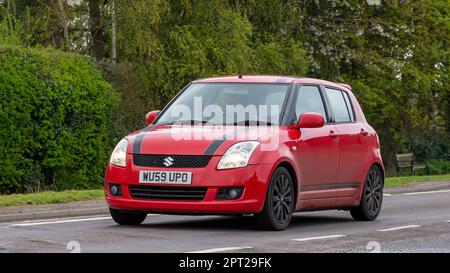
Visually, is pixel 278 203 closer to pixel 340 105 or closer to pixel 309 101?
pixel 309 101

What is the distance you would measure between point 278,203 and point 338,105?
2.89 meters

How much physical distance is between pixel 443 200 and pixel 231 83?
28.1ft

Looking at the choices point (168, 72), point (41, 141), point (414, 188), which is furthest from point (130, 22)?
point (414, 188)

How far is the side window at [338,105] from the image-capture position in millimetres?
15938

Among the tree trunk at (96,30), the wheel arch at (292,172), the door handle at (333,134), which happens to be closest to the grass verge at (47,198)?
the door handle at (333,134)

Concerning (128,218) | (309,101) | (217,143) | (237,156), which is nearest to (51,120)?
(309,101)

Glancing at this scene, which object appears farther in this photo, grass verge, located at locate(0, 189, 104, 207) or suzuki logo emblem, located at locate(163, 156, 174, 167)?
grass verge, located at locate(0, 189, 104, 207)

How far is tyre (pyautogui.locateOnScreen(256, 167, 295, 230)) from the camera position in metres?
13.5

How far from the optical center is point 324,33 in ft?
132

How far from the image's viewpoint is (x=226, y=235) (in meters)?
13.1

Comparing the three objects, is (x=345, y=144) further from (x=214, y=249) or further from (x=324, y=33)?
(x=324, y=33)

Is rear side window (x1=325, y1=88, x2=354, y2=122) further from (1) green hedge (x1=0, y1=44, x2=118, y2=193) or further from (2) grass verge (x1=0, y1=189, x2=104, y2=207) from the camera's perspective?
(1) green hedge (x1=0, y1=44, x2=118, y2=193)

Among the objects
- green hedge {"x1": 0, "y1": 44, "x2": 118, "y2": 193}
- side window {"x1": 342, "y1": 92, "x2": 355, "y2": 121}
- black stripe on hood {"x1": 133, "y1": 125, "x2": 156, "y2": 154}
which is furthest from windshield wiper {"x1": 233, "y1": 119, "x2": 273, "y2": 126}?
green hedge {"x1": 0, "y1": 44, "x2": 118, "y2": 193}

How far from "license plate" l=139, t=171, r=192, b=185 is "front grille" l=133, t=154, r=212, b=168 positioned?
0.09m
